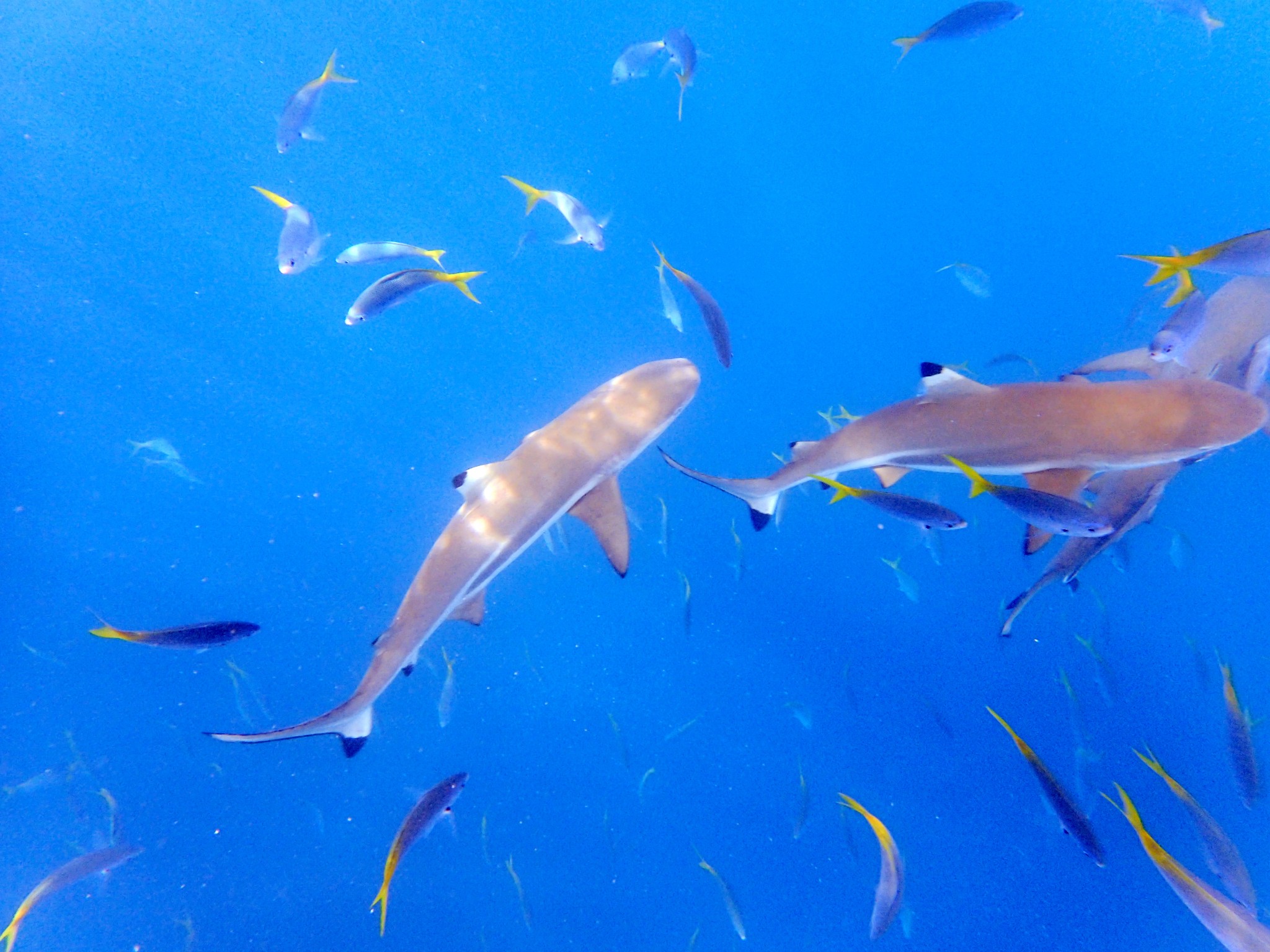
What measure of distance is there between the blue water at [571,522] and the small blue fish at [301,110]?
10.7 feet

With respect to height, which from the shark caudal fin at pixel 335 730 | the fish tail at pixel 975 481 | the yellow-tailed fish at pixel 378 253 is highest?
the fish tail at pixel 975 481

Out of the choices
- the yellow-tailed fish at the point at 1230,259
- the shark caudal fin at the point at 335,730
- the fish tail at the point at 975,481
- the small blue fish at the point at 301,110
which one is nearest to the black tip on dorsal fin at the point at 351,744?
the shark caudal fin at the point at 335,730

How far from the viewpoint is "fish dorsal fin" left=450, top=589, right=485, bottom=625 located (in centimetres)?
327

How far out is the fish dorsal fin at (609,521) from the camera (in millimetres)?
3539

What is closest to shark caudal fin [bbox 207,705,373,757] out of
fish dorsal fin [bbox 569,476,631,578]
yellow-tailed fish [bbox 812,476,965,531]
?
fish dorsal fin [bbox 569,476,631,578]

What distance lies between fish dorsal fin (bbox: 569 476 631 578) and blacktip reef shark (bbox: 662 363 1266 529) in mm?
858

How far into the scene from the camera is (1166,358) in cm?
295

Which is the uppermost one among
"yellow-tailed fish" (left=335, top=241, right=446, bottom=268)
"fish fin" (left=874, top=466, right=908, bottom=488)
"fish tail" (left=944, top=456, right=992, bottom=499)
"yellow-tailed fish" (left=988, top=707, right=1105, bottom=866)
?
"fish tail" (left=944, top=456, right=992, bottom=499)

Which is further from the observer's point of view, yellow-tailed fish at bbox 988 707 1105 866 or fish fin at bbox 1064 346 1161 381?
fish fin at bbox 1064 346 1161 381

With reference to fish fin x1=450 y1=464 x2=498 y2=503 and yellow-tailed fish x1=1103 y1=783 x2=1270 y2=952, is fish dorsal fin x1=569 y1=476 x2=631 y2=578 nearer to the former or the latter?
fish fin x1=450 y1=464 x2=498 y2=503

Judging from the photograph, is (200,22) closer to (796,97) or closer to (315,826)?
(796,97)

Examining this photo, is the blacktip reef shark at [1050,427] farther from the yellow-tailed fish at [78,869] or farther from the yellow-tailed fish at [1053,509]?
the yellow-tailed fish at [78,869]

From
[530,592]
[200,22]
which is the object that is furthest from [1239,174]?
[200,22]

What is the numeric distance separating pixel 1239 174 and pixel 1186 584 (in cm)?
599
